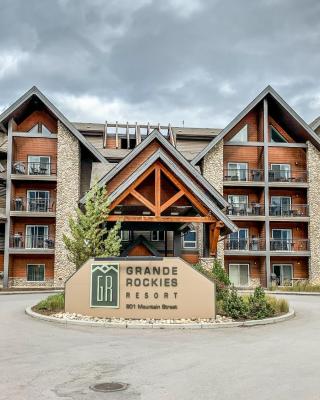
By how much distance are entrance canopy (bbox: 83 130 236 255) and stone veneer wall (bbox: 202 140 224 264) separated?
14704 millimetres

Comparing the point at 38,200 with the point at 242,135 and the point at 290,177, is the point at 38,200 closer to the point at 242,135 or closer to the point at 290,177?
the point at 242,135

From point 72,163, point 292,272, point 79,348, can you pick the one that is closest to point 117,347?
point 79,348

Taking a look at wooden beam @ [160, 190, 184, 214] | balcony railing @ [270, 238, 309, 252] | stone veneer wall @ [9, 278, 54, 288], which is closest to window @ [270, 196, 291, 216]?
balcony railing @ [270, 238, 309, 252]

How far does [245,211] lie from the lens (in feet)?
134

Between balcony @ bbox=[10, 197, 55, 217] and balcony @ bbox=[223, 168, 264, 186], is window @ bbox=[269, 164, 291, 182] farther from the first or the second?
balcony @ bbox=[10, 197, 55, 217]

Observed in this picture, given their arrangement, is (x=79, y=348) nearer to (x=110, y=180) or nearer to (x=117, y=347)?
(x=117, y=347)

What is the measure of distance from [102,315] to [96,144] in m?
29.8

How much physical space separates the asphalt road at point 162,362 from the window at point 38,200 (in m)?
25.0

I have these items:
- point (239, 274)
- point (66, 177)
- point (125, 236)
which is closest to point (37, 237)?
point (66, 177)

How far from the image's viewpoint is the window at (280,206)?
136 ft

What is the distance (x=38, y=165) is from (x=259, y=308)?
27255mm

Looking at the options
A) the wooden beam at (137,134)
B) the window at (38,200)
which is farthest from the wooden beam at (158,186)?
the wooden beam at (137,134)

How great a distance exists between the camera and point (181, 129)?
155 ft

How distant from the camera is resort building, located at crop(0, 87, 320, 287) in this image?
38.5m
